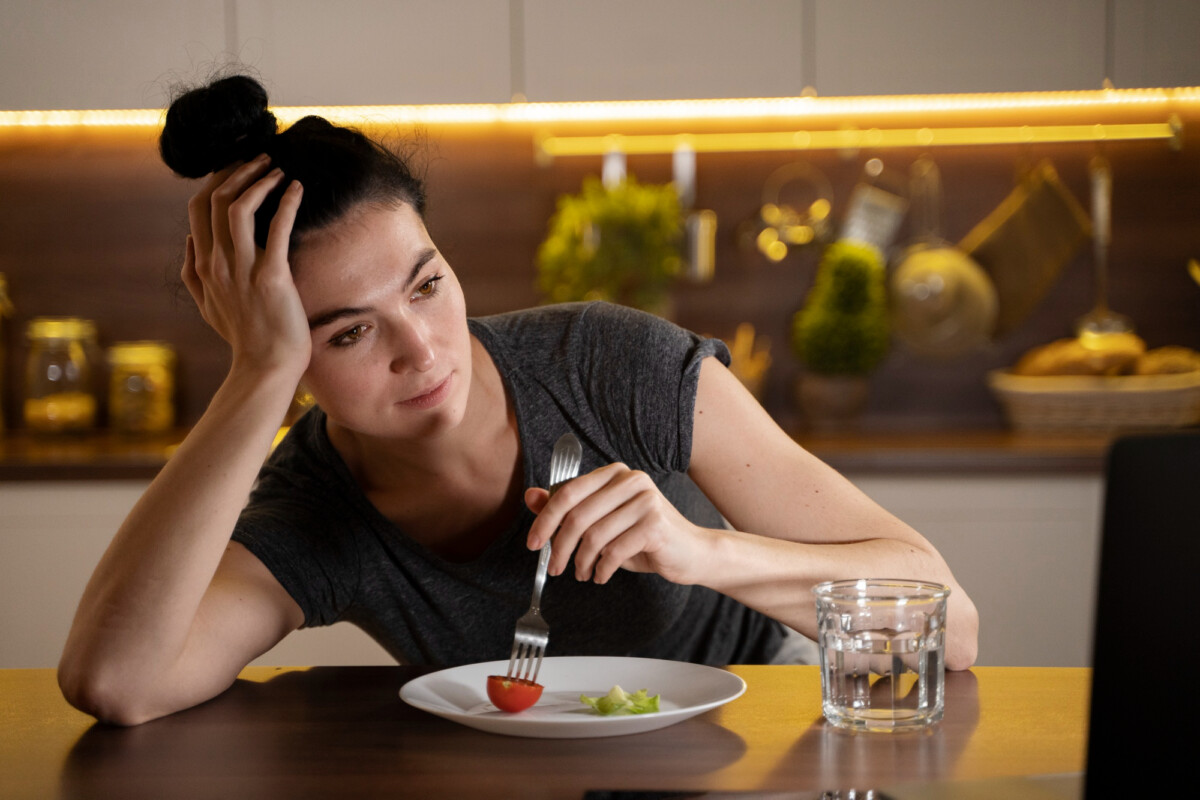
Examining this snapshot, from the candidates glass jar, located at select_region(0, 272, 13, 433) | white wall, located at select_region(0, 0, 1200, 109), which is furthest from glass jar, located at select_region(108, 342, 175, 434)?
white wall, located at select_region(0, 0, 1200, 109)

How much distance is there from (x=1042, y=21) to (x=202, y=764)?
93.5 inches

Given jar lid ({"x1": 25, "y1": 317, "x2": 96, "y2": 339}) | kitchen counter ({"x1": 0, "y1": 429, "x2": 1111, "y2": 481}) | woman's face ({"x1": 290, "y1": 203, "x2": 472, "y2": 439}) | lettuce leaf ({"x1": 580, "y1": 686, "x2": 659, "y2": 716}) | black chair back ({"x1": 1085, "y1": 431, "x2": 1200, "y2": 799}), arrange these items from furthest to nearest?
jar lid ({"x1": 25, "y1": 317, "x2": 96, "y2": 339}) → kitchen counter ({"x1": 0, "y1": 429, "x2": 1111, "y2": 481}) → woman's face ({"x1": 290, "y1": 203, "x2": 472, "y2": 439}) → lettuce leaf ({"x1": 580, "y1": 686, "x2": 659, "y2": 716}) → black chair back ({"x1": 1085, "y1": 431, "x2": 1200, "y2": 799})

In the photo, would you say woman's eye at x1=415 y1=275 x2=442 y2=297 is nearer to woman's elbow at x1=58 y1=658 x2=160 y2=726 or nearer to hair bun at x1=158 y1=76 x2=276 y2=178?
hair bun at x1=158 y1=76 x2=276 y2=178

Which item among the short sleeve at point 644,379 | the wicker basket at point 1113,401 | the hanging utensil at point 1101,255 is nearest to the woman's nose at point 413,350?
the short sleeve at point 644,379

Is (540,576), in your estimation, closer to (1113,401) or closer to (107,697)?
(107,697)

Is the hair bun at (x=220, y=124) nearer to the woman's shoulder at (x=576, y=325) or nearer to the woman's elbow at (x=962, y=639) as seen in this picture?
the woman's shoulder at (x=576, y=325)

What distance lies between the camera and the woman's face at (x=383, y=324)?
1104mm

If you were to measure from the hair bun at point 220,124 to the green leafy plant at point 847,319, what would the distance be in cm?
176

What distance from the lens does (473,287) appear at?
297 cm

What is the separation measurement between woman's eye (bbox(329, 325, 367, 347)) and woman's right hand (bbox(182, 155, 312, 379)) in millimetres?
27

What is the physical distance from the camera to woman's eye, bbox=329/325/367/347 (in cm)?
113

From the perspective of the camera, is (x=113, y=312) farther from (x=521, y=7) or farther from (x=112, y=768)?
(x=112, y=768)

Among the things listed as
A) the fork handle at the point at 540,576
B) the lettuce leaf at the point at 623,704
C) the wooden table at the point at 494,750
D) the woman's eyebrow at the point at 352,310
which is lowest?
the wooden table at the point at 494,750

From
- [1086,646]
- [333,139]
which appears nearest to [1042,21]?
[1086,646]
